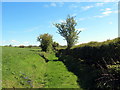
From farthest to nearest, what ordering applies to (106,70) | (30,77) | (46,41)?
(46,41)
(30,77)
(106,70)

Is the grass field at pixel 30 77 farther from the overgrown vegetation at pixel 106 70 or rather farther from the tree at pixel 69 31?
the tree at pixel 69 31

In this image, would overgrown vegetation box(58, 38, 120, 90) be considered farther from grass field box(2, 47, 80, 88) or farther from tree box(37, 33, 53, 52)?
tree box(37, 33, 53, 52)

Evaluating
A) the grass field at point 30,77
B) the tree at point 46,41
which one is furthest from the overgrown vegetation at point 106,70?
the tree at point 46,41

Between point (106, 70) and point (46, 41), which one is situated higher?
point (46, 41)

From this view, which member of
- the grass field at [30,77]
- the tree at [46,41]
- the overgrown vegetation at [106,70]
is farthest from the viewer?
the tree at [46,41]

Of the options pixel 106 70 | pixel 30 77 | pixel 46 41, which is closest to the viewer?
pixel 106 70

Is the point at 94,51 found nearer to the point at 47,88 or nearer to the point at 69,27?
the point at 47,88

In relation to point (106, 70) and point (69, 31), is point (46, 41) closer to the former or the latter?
point (69, 31)

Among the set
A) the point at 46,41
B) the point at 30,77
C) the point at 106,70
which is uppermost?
the point at 46,41

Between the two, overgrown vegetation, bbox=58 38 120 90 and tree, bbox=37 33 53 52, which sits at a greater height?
tree, bbox=37 33 53 52

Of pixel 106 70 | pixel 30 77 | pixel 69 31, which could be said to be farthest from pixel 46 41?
pixel 106 70

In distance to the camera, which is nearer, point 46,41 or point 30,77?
point 30,77

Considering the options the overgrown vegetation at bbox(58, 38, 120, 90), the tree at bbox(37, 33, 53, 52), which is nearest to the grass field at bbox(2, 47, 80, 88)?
the overgrown vegetation at bbox(58, 38, 120, 90)

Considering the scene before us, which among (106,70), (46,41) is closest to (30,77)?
(106,70)
